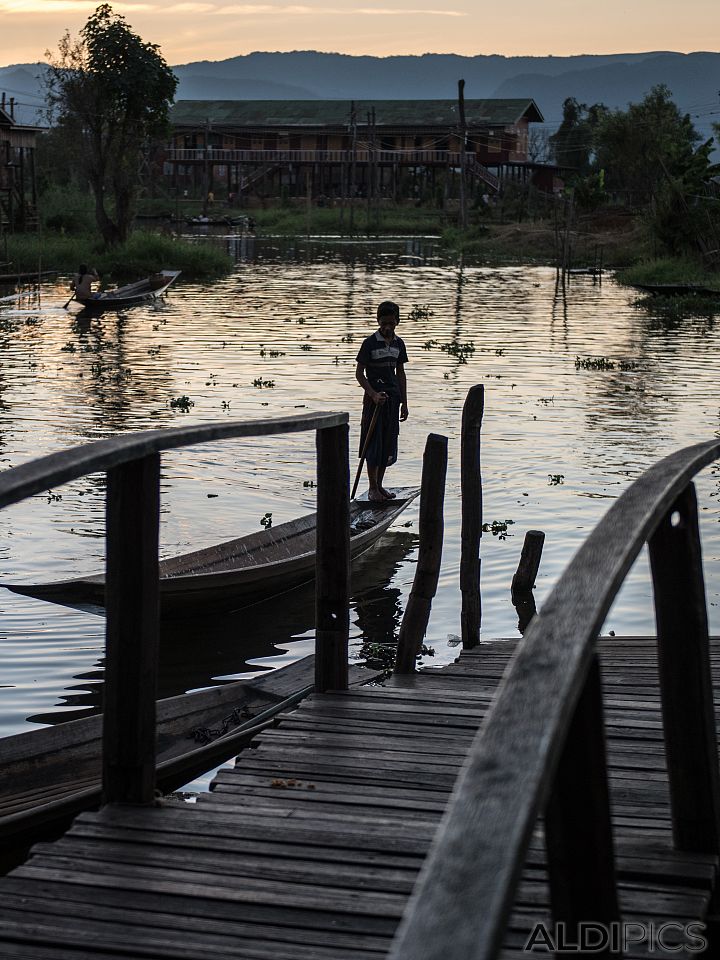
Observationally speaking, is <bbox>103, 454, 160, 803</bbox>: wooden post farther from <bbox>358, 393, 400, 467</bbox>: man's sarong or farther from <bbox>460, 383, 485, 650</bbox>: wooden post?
<bbox>358, 393, 400, 467</bbox>: man's sarong

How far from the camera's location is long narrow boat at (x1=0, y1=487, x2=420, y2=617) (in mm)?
8250

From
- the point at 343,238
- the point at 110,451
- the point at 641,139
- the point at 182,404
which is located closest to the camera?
the point at 110,451

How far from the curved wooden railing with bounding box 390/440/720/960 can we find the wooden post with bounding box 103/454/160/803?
1.46m

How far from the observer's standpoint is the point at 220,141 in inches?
3743

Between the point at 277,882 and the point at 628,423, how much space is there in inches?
603

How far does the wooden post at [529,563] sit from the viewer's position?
9.70m

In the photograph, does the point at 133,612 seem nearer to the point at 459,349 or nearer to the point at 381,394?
the point at 381,394

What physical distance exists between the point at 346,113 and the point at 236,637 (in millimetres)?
85075

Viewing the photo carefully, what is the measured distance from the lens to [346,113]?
90062 millimetres

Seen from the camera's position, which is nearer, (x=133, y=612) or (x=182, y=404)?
(x=133, y=612)

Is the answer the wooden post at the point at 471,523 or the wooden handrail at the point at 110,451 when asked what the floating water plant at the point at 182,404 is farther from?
the wooden handrail at the point at 110,451

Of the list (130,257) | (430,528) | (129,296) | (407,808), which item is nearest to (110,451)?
(407,808)

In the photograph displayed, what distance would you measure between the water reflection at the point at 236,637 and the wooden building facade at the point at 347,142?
237 feet

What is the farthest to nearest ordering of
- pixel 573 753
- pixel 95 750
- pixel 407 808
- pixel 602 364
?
pixel 602 364
pixel 95 750
pixel 407 808
pixel 573 753
